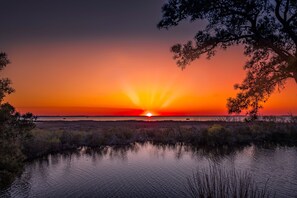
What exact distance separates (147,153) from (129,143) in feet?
32.8

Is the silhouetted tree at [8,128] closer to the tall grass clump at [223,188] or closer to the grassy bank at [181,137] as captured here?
the tall grass clump at [223,188]

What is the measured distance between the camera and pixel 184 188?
804 inches

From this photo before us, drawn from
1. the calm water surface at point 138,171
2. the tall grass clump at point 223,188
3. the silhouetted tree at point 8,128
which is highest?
the silhouetted tree at point 8,128

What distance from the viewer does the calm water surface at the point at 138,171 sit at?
20531mm

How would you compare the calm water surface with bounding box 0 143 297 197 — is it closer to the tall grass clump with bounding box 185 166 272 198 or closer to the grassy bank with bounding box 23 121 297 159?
the tall grass clump with bounding box 185 166 272 198

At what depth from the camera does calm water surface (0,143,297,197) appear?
67.4 feet

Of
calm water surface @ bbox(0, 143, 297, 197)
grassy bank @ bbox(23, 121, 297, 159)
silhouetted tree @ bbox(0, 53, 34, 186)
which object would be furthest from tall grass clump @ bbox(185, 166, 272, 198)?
grassy bank @ bbox(23, 121, 297, 159)

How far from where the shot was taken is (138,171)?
26.9 m

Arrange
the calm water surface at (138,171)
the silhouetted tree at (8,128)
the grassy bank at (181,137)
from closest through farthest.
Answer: the silhouetted tree at (8,128), the calm water surface at (138,171), the grassy bank at (181,137)

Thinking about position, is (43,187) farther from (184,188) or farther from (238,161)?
(238,161)

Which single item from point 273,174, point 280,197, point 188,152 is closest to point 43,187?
point 280,197

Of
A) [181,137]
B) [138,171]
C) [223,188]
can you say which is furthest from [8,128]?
[181,137]

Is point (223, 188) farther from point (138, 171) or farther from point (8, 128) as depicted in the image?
point (138, 171)

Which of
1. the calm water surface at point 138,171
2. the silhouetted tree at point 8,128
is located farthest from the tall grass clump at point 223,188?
the silhouetted tree at point 8,128
